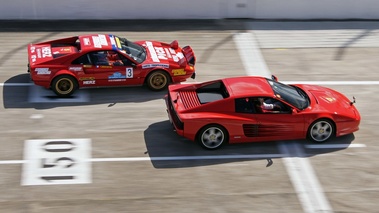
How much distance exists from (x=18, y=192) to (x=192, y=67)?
218 inches

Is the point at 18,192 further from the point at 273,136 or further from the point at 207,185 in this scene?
the point at 273,136

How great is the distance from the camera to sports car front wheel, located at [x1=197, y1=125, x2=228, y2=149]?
1124 centimetres

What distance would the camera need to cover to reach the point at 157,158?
11.2 meters

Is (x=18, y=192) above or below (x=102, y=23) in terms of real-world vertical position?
below

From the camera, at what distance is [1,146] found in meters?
11.5

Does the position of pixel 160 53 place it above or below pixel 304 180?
above

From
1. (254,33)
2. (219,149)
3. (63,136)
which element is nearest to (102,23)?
(254,33)

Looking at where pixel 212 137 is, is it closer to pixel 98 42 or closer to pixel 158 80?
pixel 158 80

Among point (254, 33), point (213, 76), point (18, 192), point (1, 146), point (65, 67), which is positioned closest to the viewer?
point (18, 192)

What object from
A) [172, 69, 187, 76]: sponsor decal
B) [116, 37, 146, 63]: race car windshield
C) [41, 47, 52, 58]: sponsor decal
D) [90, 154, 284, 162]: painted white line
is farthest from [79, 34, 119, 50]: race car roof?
[90, 154, 284, 162]: painted white line

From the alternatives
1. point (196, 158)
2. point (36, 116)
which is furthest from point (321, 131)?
point (36, 116)

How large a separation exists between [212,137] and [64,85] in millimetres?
4095

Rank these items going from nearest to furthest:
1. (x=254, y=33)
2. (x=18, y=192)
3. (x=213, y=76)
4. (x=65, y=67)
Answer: (x=18, y=192) < (x=65, y=67) < (x=213, y=76) < (x=254, y=33)

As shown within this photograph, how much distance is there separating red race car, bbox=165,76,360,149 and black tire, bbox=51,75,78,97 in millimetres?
2789
